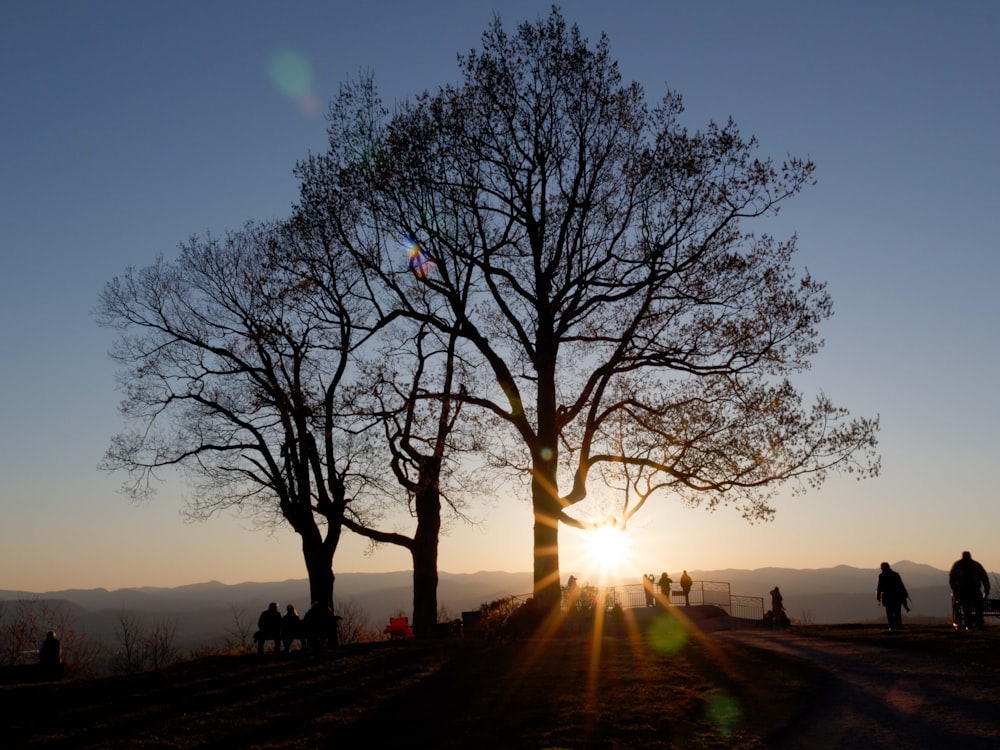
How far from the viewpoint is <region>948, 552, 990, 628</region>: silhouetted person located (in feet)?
81.1

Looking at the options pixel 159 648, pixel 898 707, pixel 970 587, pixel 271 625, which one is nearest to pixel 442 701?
pixel 898 707

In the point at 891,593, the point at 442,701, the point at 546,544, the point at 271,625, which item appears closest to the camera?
the point at 442,701

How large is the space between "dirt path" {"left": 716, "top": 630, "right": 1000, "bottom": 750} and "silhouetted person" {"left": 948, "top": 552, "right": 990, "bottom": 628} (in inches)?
266

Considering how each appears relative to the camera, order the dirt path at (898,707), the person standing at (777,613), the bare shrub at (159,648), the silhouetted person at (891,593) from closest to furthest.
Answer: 1. the dirt path at (898,707)
2. the silhouetted person at (891,593)
3. the bare shrub at (159,648)
4. the person standing at (777,613)

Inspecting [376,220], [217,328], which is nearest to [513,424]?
[376,220]

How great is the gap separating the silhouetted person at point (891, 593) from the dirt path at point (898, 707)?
7.51 m

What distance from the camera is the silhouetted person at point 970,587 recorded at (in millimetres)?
24719

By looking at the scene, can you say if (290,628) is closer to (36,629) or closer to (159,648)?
(159,648)

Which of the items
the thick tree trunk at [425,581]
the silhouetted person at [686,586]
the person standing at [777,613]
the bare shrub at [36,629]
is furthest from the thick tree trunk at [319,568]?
the person standing at [777,613]

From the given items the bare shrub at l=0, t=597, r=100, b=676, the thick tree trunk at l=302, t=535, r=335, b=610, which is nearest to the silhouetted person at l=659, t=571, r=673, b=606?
the thick tree trunk at l=302, t=535, r=335, b=610

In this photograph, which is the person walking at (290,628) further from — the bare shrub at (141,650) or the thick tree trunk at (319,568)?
the thick tree trunk at (319,568)

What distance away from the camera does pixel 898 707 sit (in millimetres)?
13531

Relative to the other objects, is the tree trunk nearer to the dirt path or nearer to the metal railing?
the dirt path

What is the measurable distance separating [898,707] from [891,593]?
1410 cm
